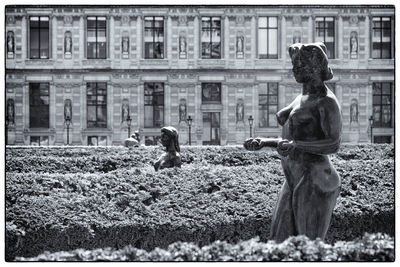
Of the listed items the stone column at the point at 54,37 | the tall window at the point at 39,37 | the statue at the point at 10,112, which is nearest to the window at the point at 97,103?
the stone column at the point at 54,37

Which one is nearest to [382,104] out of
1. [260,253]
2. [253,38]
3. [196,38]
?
[253,38]

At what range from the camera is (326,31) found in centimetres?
4862

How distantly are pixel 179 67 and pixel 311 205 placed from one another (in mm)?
42397

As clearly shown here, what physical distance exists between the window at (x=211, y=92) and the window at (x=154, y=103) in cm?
286

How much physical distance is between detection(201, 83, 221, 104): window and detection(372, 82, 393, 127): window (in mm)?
10592

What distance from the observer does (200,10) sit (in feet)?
161

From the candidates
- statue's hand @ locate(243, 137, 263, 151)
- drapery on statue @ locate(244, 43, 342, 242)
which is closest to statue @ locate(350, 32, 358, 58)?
drapery on statue @ locate(244, 43, 342, 242)

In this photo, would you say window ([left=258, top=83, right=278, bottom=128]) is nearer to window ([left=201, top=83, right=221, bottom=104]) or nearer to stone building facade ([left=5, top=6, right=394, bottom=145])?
stone building facade ([left=5, top=6, right=394, bottom=145])

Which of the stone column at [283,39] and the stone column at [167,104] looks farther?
the stone column at [167,104]

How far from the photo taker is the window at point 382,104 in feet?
162

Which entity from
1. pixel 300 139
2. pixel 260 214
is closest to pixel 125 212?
pixel 260 214

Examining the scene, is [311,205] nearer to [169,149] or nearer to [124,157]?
[169,149]

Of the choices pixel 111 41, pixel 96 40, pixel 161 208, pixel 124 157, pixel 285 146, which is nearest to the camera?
pixel 285 146

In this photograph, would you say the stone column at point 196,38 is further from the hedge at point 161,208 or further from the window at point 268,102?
the hedge at point 161,208
